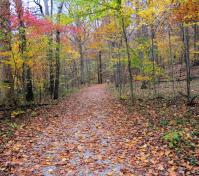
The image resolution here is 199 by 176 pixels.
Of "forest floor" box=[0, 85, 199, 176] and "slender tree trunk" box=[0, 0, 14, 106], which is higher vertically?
"slender tree trunk" box=[0, 0, 14, 106]

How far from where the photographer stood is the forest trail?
20.7 ft

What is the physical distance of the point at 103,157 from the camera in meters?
7.01

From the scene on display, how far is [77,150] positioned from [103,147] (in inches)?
30.3

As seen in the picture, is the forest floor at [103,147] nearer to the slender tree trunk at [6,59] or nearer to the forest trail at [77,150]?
the forest trail at [77,150]

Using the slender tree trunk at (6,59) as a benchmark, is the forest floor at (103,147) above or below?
below

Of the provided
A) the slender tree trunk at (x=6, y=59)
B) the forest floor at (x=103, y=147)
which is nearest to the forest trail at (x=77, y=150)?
the forest floor at (x=103, y=147)

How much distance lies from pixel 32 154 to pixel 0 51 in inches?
319

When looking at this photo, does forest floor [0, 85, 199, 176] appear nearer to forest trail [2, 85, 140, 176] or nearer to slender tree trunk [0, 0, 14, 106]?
forest trail [2, 85, 140, 176]

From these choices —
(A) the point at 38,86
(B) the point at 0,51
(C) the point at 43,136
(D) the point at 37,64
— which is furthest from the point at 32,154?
(A) the point at 38,86

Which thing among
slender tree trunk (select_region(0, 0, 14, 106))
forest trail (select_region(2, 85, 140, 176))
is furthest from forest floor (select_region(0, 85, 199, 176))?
slender tree trunk (select_region(0, 0, 14, 106))

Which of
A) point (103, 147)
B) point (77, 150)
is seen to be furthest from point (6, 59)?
point (103, 147)

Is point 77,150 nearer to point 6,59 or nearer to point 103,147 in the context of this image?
point 103,147

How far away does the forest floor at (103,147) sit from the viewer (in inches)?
245

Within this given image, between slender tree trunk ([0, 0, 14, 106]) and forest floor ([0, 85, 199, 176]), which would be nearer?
forest floor ([0, 85, 199, 176])
